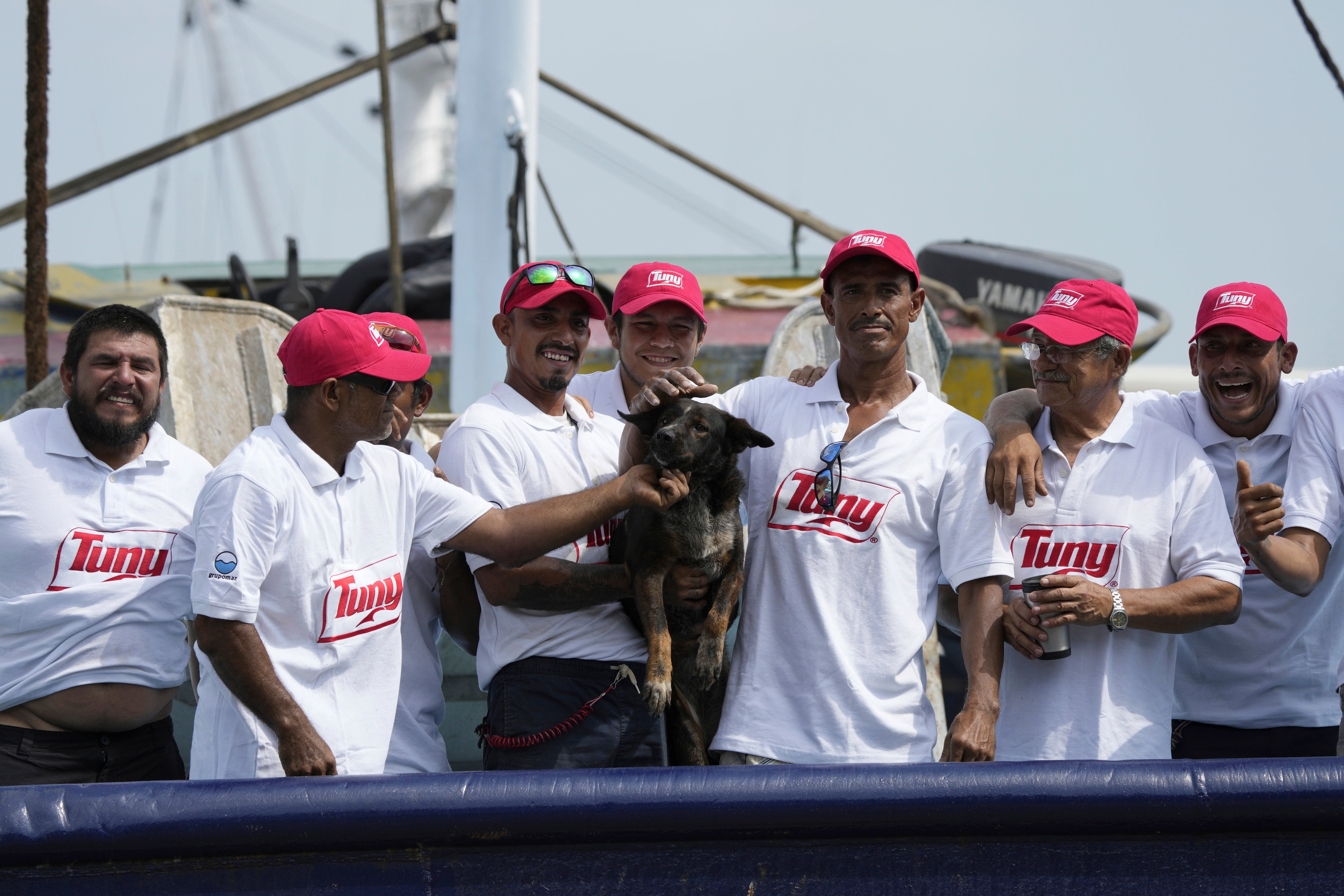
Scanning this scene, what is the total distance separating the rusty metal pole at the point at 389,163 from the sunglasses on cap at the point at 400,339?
3631 mm

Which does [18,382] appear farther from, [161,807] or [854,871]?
[854,871]

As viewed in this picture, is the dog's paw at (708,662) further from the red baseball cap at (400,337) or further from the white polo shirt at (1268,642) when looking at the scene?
the white polo shirt at (1268,642)

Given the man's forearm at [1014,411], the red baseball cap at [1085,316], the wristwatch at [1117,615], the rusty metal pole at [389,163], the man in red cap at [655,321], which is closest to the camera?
the wristwatch at [1117,615]

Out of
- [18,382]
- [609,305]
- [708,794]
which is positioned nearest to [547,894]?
[708,794]

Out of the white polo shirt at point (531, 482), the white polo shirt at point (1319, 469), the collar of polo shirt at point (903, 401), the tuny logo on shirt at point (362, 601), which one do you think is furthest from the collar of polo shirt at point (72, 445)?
the white polo shirt at point (1319, 469)

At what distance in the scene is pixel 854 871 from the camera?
2281 mm

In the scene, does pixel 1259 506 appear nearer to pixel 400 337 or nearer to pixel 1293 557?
pixel 1293 557

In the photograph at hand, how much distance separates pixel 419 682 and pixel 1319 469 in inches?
103

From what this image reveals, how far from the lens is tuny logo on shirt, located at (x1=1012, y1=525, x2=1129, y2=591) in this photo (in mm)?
2861

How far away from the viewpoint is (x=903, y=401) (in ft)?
9.89

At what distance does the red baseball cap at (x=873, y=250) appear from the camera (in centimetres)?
293

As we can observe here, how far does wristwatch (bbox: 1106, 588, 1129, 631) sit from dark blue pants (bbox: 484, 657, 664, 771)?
1237 millimetres

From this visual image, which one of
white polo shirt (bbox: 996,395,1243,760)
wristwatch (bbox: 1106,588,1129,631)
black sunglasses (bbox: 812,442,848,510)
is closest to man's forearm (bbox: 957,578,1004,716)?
white polo shirt (bbox: 996,395,1243,760)

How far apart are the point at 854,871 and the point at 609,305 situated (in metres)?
7.41
